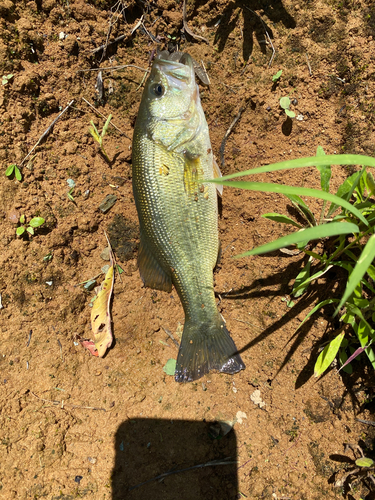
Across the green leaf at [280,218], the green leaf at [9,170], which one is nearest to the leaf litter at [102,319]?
the green leaf at [9,170]

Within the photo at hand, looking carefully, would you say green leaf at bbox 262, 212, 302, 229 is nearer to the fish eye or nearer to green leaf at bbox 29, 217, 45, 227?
the fish eye

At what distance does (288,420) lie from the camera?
2.56m

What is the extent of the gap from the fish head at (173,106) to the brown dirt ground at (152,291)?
39 centimetres

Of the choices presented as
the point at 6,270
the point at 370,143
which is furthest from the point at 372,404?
the point at 6,270

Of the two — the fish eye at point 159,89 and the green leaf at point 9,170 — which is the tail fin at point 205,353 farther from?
the green leaf at point 9,170

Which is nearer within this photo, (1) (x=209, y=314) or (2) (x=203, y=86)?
(1) (x=209, y=314)

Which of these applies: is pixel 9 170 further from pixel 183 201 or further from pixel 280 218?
pixel 280 218

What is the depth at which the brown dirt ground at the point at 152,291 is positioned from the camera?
2.53 metres

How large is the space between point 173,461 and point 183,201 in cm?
227

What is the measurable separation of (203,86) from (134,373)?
2.83 meters

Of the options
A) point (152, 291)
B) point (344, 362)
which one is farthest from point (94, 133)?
point (344, 362)

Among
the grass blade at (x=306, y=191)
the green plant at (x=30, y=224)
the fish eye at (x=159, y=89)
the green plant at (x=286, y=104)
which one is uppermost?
the green plant at (x=286, y=104)

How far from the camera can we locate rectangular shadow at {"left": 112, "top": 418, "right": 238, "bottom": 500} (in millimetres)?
2486

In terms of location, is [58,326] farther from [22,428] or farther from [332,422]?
[332,422]
